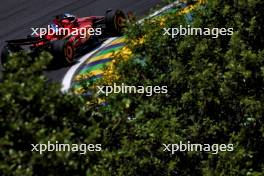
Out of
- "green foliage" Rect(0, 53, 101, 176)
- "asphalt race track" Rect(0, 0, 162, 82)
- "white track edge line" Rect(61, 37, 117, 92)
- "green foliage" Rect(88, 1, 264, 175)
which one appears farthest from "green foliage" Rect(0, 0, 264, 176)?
"asphalt race track" Rect(0, 0, 162, 82)

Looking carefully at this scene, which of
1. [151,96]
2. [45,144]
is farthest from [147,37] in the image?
[45,144]

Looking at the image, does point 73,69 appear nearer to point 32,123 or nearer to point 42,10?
point 42,10

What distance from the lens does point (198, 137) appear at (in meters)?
8.19

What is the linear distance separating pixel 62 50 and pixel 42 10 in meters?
8.70

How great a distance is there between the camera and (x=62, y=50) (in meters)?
16.2

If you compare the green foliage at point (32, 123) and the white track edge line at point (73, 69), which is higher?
the white track edge line at point (73, 69)

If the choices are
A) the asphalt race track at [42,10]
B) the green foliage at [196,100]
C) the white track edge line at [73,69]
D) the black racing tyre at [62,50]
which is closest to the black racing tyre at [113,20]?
the white track edge line at [73,69]

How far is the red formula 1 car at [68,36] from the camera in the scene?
53.1ft

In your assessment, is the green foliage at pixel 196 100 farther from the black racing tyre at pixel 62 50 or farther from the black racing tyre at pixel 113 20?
the black racing tyre at pixel 113 20

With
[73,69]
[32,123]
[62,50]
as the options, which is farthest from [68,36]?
[32,123]

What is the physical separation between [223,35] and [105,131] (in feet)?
9.58

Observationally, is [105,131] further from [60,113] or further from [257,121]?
[257,121]

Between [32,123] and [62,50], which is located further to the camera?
[62,50]

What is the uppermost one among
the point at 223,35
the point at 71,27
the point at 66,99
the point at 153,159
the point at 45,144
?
the point at 71,27
